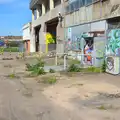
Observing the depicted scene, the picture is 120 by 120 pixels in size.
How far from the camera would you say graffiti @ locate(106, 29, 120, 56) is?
57.3 ft

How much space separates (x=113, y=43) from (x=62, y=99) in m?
8.54

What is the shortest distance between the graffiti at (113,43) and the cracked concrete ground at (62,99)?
2.80 m

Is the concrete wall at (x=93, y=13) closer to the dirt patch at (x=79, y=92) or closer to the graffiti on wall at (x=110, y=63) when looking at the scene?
the graffiti on wall at (x=110, y=63)

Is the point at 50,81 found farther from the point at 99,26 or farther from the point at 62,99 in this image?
the point at 99,26

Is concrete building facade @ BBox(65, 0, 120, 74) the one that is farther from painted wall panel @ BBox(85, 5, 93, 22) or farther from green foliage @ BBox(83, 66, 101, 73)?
green foliage @ BBox(83, 66, 101, 73)

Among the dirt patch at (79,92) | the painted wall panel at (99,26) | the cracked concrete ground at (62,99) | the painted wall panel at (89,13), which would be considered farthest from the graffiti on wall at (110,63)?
the painted wall panel at (89,13)

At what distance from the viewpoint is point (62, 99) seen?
10344 millimetres

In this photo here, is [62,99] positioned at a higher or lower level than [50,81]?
lower

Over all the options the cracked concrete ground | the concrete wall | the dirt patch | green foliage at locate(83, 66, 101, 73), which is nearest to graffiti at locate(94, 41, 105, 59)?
green foliage at locate(83, 66, 101, 73)

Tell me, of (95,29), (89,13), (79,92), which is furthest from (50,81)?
(89,13)

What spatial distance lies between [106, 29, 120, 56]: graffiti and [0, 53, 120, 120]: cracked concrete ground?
2.80 metres

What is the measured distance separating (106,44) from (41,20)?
29.6 m

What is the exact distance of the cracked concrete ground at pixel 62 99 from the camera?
8.15 m

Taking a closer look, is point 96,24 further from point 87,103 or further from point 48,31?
point 48,31
